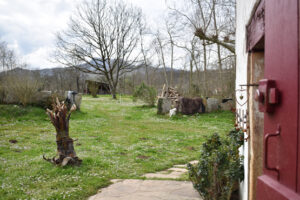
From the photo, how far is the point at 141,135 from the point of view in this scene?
9461 millimetres

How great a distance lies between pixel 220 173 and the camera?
11.3ft

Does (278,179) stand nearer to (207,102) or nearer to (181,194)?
(181,194)

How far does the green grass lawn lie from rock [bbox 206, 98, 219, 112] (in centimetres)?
172

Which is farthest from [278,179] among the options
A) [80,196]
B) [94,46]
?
[94,46]

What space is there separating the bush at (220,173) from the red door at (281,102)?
6.09 ft

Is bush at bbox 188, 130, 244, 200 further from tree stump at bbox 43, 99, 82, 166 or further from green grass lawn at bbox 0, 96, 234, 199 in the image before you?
tree stump at bbox 43, 99, 82, 166

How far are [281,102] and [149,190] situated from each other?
353cm

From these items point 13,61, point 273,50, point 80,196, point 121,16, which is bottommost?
point 80,196

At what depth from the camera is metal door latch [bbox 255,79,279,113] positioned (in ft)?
4.18

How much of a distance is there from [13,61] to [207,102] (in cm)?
3397

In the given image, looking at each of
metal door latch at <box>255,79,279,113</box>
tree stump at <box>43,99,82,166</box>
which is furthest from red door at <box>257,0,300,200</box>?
tree stump at <box>43,99,82,166</box>

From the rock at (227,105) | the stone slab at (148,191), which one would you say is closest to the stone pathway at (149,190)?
the stone slab at (148,191)

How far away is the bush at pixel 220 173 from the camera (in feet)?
10.7

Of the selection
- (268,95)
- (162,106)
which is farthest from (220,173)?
(162,106)
